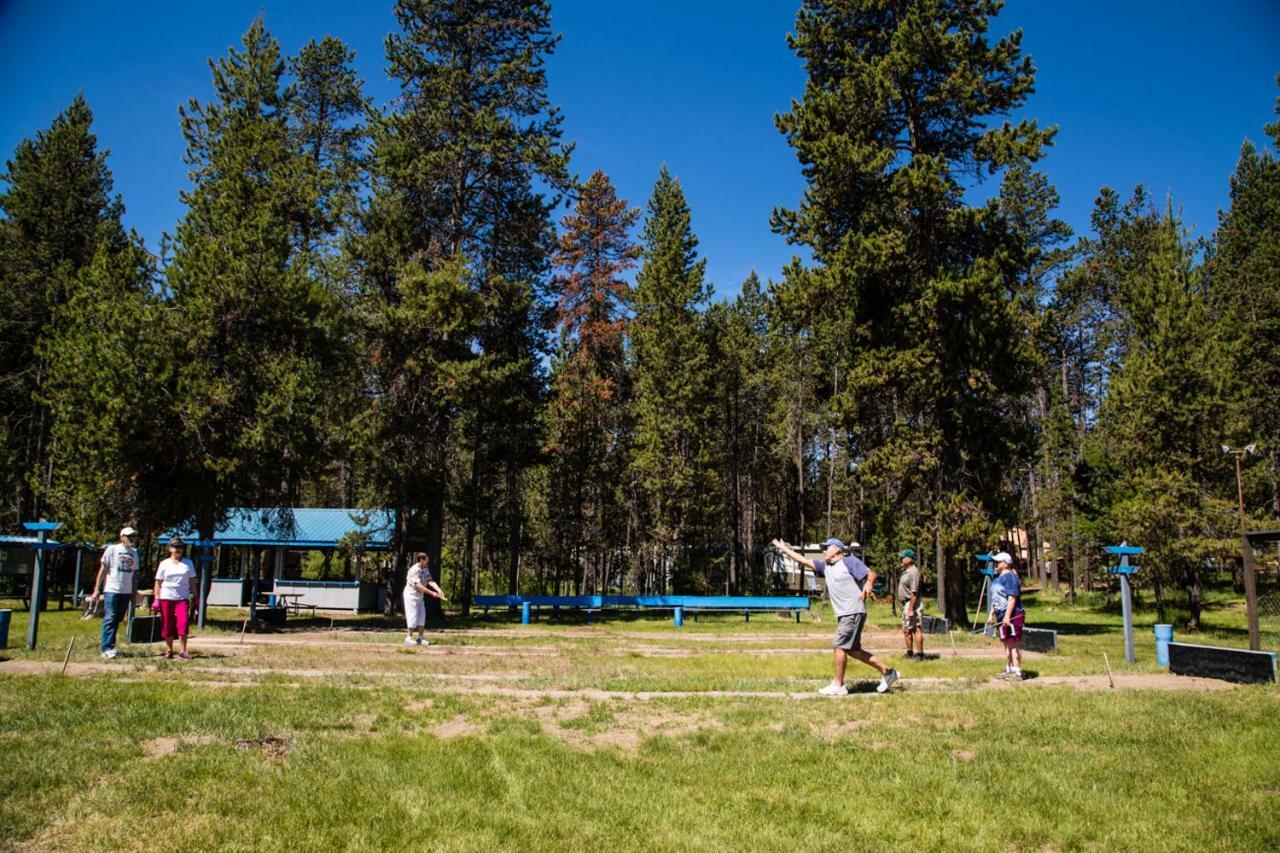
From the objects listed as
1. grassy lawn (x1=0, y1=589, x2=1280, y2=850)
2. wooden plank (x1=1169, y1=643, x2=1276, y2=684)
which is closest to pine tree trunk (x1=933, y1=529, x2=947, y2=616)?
wooden plank (x1=1169, y1=643, x2=1276, y2=684)

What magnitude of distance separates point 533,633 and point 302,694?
420 inches

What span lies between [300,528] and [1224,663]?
2801cm

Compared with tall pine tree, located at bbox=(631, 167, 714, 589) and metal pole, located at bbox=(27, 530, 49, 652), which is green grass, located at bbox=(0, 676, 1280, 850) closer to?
metal pole, located at bbox=(27, 530, 49, 652)

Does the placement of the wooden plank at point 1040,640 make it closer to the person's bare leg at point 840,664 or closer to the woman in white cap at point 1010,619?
the woman in white cap at point 1010,619

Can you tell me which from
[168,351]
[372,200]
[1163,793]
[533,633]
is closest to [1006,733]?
[1163,793]

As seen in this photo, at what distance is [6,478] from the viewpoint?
1176 inches

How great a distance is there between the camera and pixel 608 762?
20.7 feet

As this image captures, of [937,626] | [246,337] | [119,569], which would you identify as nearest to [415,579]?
[119,569]

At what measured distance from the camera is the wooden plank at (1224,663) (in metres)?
9.96

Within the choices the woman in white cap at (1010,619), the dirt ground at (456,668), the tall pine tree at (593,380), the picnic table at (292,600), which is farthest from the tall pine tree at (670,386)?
the woman in white cap at (1010,619)

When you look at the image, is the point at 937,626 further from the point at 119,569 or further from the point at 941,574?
the point at 119,569

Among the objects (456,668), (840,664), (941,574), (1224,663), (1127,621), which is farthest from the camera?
(941,574)

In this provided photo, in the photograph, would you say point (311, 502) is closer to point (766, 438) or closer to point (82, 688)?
point (766, 438)

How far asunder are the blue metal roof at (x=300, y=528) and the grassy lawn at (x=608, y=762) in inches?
431
